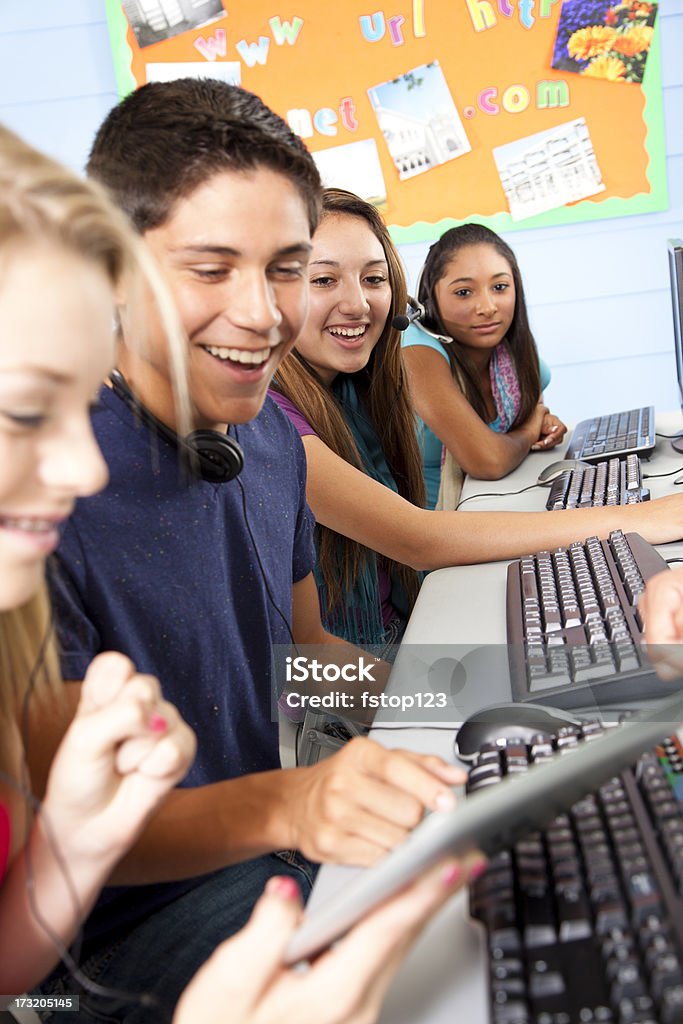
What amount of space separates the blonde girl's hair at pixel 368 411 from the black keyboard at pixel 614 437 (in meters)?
0.31

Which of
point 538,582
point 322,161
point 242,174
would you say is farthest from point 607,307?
point 242,174

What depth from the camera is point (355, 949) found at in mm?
412

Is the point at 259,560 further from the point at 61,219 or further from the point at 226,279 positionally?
the point at 61,219

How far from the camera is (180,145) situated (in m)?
0.83

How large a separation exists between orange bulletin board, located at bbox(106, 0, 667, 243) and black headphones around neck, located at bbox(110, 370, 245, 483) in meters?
2.11

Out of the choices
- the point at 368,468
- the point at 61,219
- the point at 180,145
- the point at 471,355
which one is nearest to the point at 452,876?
the point at 61,219

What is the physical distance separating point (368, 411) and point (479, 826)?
1.22m

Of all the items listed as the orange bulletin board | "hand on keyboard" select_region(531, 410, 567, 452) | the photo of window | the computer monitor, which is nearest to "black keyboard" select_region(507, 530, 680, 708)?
the computer monitor

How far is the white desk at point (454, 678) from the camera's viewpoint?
1.57 ft

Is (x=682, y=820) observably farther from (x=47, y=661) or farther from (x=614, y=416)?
(x=614, y=416)

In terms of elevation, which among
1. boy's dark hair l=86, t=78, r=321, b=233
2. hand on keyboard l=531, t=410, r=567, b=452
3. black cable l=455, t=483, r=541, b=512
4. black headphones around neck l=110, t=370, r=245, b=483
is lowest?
black cable l=455, t=483, r=541, b=512

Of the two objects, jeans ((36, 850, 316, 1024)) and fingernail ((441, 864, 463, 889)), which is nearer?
fingernail ((441, 864, 463, 889))

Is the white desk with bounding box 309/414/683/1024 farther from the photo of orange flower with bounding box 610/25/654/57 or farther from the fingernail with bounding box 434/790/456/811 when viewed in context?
the photo of orange flower with bounding box 610/25/654/57

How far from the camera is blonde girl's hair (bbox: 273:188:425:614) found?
1414 millimetres
